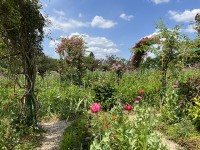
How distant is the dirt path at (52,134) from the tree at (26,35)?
0.47m

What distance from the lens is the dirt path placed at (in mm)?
4395

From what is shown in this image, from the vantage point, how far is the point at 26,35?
467 centimetres

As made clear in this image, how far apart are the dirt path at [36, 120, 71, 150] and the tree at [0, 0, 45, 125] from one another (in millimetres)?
474

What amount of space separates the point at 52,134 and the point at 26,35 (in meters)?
2.08

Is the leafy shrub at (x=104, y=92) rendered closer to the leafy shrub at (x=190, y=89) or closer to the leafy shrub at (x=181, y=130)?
the leafy shrub at (x=190, y=89)

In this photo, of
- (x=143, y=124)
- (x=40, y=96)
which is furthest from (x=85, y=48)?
(x=143, y=124)

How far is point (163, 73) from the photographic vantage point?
7102 millimetres

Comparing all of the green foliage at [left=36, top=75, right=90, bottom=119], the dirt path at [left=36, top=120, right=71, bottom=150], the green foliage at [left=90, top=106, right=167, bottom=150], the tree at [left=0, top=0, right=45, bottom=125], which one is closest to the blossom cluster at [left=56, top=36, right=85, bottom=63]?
the green foliage at [left=36, top=75, right=90, bottom=119]

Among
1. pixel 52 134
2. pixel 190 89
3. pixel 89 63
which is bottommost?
pixel 52 134

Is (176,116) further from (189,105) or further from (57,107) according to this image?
(57,107)

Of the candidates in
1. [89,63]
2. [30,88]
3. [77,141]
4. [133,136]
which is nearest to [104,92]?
[30,88]

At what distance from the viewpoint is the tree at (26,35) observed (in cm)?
406

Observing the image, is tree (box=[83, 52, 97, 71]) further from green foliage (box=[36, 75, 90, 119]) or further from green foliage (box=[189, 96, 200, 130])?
green foliage (box=[189, 96, 200, 130])

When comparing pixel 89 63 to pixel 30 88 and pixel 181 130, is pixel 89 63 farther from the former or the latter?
pixel 181 130
